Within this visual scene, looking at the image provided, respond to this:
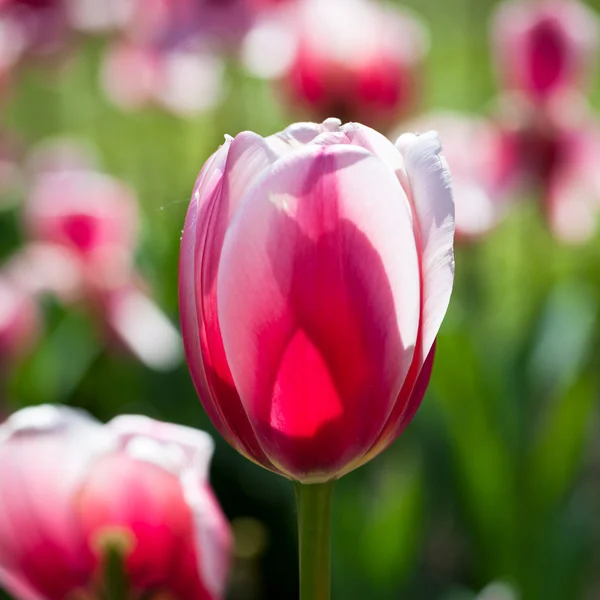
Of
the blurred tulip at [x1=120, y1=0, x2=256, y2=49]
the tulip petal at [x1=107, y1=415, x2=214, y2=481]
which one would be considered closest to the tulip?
the tulip petal at [x1=107, y1=415, x2=214, y2=481]

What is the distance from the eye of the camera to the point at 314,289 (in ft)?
1.07

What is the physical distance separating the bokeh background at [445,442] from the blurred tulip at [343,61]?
9 cm

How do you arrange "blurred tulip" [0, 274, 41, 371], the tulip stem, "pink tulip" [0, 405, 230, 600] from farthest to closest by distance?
1. "blurred tulip" [0, 274, 41, 371]
2. "pink tulip" [0, 405, 230, 600]
3. the tulip stem

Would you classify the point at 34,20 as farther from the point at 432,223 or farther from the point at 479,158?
the point at 432,223

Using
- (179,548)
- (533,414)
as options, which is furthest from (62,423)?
(533,414)

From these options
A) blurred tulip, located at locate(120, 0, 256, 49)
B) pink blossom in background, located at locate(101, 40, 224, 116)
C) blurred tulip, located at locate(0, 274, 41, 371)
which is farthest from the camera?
pink blossom in background, located at locate(101, 40, 224, 116)

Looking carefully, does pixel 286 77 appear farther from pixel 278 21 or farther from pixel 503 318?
pixel 503 318

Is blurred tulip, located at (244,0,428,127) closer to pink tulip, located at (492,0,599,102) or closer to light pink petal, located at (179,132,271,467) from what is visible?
pink tulip, located at (492,0,599,102)

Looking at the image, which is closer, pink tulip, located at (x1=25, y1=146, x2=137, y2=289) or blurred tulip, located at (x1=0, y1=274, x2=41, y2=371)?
blurred tulip, located at (x1=0, y1=274, x2=41, y2=371)

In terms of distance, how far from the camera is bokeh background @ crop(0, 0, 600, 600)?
1029mm

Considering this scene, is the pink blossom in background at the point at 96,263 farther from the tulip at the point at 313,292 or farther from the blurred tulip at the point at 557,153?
the tulip at the point at 313,292

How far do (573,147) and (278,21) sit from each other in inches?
16.1

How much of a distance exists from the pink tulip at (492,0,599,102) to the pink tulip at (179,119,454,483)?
1031 millimetres

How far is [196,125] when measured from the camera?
394 centimetres
